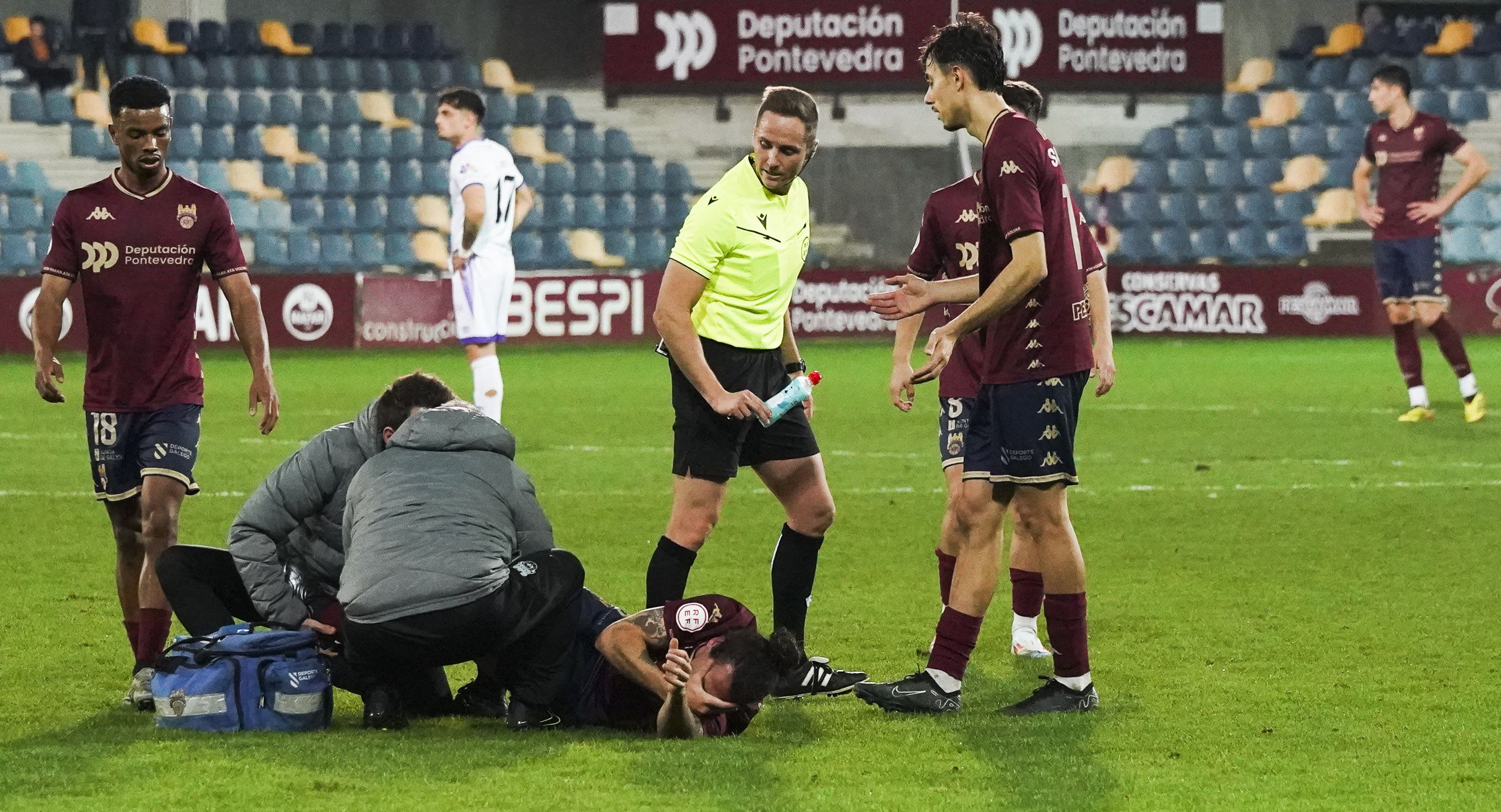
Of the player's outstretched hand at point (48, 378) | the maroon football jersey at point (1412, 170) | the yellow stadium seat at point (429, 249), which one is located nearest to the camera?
the player's outstretched hand at point (48, 378)

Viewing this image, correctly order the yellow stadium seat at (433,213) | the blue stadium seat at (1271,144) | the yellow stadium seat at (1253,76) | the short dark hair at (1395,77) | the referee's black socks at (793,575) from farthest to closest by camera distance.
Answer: the yellow stadium seat at (1253,76), the blue stadium seat at (1271,144), the yellow stadium seat at (433,213), the short dark hair at (1395,77), the referee's black socks at (793,575)

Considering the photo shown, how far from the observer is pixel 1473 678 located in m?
6.18

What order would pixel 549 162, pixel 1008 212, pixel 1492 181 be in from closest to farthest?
1. pixel 1008 212
2. pixel 549 162
3. pixel 1492 181

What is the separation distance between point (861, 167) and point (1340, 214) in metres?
7.04

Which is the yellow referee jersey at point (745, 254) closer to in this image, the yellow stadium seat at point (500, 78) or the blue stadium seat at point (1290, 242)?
the yellow stadium seat at point (500, 78)

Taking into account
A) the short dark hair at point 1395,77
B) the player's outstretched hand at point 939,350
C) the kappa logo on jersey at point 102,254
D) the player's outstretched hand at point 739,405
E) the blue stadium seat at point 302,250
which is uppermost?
the short dark hair at point 1395,77

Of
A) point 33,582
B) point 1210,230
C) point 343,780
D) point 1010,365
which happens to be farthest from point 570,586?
point 1210,230

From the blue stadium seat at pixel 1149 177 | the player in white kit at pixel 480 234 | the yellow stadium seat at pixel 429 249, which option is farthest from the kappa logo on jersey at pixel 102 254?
the blue stadium seat at pixel 1149 177

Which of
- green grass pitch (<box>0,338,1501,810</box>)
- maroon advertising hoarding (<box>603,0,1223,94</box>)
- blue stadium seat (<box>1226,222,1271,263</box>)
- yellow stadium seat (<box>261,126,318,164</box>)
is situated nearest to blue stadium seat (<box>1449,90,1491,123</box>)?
blue stadium seat (<box>1226,222,1271,263</box>)

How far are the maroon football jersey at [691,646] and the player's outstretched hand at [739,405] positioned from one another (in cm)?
70

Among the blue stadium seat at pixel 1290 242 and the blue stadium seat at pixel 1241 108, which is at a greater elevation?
the blue stadium seat at pixel 1241 108

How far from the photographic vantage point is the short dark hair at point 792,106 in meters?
6.00

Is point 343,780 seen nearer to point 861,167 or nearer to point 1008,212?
point 1008,212

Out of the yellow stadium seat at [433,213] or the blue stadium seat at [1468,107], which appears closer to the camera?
the yellow stadium seat at [433,213]
